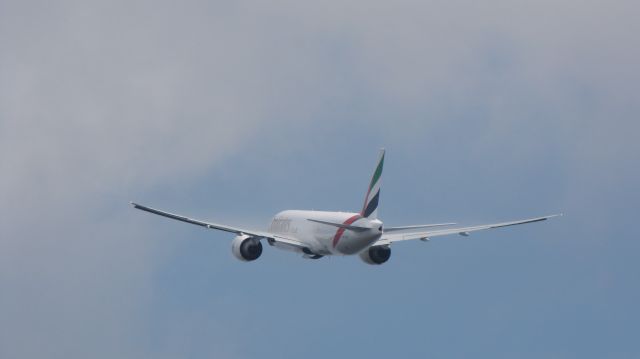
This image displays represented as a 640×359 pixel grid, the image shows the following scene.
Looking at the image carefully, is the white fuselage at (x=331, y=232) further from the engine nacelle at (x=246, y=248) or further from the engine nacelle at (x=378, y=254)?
the engine nacelle at (x=246, y=248)

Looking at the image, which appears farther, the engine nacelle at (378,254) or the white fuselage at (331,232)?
the engine nacelle at (378,254)

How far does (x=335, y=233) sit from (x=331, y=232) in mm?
754

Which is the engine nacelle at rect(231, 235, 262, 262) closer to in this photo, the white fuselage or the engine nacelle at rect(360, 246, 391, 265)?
the white fuselage

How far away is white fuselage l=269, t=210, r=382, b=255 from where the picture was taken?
9112cm

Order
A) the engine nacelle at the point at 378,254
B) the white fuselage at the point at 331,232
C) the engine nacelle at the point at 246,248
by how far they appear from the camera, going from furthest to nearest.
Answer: the engine nacelle at the point at 246,248 < the engine nacelle at the point at 378,254 < the white fuselage at the point at 331,232

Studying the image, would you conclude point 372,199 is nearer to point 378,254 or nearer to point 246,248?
point 378,254

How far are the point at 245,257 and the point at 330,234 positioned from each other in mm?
8329

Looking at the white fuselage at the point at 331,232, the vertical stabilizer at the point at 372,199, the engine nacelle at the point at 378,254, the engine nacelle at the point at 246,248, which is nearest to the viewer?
the white fuselage at the point at 331,232

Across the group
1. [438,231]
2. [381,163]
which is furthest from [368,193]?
[438,231]

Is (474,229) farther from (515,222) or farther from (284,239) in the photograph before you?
(284,239)

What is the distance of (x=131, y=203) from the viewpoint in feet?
281

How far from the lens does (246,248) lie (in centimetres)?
9844

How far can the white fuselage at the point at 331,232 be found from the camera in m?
91.1

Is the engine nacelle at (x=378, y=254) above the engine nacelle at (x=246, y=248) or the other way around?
the other way around
